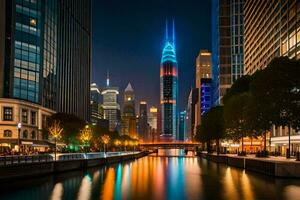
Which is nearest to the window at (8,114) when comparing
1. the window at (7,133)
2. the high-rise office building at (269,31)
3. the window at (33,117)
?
the window at (7,133)

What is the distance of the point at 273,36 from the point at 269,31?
6.23m

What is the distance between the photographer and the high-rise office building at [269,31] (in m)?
116

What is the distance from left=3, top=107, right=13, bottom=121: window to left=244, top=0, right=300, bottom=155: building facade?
216 feet

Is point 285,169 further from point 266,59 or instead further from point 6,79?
point 266,59

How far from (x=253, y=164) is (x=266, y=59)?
7580 cm

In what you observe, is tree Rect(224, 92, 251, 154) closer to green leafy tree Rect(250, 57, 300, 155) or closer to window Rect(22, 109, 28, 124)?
green leafy tree Rect(250, 57, 300, 155)

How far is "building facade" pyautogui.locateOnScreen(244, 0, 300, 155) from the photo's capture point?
374 feet

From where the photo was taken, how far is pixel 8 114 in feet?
372

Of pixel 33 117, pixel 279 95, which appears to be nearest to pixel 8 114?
pixel 33 117

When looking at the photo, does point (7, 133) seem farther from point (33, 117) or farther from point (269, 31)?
point (269, 31)

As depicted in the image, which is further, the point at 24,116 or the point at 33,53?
the point at 33,53

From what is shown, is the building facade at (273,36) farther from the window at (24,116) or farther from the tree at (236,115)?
the window at (24,116)

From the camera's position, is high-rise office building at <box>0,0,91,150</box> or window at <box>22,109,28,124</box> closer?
high-rise office building at <box>0,0,91,150</box>

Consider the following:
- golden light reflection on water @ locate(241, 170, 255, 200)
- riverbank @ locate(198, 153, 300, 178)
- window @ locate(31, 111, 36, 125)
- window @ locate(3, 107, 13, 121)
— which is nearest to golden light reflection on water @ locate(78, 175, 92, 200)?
golden light reflection on water @ locate(241, 170, 255, 200)
